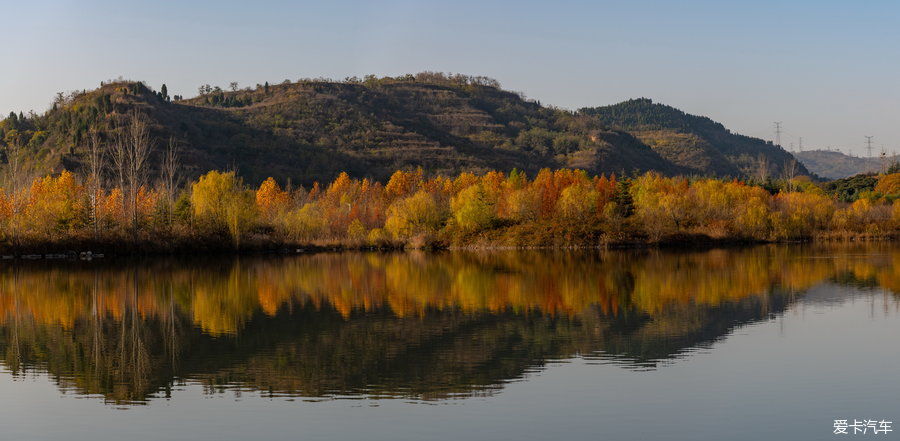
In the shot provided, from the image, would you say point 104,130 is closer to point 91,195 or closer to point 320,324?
point 91,195

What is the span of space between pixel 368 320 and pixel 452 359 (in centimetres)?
684

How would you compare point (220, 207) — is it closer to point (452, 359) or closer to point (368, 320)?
point (368, 320)

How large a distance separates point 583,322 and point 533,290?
8863 millimetres

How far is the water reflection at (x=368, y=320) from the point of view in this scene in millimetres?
16875

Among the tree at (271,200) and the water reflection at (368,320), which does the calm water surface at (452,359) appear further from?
the tree at (271,200)

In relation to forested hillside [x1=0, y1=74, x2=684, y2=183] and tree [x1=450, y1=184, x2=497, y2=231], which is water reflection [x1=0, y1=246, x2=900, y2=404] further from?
forested hillside [x1=0, y1=74, x2=684, y2=183]

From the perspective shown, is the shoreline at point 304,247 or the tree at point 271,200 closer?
the shoreline at point 304,247

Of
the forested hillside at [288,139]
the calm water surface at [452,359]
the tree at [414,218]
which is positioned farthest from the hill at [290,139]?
the calm water surface at [452,359]

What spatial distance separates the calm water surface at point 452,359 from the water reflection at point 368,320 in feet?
0.34

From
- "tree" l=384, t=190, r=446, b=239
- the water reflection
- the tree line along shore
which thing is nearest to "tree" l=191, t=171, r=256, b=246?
the tree line along shore

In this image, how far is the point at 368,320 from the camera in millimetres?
24312

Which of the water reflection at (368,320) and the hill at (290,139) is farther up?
the hill at (290,139)

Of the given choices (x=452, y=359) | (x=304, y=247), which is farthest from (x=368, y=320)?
(x=304, y=247)

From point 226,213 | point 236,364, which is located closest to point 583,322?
point 236,364
